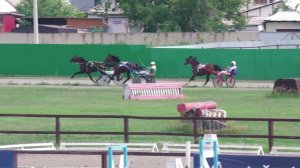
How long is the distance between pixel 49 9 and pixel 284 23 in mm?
40706

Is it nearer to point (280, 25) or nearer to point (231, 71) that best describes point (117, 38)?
point (280, 25)

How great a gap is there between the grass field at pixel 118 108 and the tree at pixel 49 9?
6330cm

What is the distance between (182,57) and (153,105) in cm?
1773

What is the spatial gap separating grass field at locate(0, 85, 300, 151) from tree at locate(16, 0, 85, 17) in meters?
63.3

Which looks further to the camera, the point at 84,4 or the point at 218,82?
the point at 84,4

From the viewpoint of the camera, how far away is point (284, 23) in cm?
7888

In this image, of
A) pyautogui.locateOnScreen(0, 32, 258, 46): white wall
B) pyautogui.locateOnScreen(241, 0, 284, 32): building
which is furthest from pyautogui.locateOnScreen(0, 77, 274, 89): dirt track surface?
pyautogui.locateOnScreen(241, 0, 284, 32): building

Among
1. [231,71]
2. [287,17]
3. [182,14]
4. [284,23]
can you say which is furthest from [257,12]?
[231,71]

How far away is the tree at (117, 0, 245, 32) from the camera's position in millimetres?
82562

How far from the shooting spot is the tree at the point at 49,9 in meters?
113

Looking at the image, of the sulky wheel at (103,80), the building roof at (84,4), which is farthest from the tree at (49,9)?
the sulky wheel at (103,80)

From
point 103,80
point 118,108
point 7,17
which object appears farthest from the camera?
point 7,17

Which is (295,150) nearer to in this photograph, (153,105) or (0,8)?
(153,105)

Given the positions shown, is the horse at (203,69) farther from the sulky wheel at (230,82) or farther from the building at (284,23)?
the building at (284,23)
